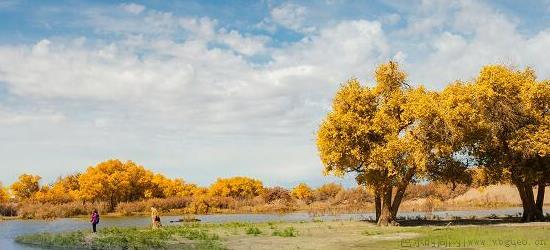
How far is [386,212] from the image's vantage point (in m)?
51.4

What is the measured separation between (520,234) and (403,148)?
12.7 metres

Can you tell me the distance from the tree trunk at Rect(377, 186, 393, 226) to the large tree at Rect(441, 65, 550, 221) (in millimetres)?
7788

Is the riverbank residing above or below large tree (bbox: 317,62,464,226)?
below

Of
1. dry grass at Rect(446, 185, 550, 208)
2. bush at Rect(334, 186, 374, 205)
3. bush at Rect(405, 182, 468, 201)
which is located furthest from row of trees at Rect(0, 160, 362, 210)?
dry grass at Rect(446, 185, 550, 208)

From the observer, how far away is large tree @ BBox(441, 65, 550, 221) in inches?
1892

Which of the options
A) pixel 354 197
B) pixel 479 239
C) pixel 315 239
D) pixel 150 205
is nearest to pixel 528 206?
pixel 479 239

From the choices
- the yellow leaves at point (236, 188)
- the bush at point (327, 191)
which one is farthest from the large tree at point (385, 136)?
the yellow leaves at point (236, 188)

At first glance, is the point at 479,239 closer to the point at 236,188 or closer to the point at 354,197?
the point at 354,197

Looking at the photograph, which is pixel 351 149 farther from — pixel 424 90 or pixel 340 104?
pixel 424 90

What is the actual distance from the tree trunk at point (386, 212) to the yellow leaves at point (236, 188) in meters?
92.1

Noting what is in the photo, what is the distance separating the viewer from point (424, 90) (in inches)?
2005

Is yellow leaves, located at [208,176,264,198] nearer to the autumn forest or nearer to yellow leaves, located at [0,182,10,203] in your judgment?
yellow leaves, located at [0,182,10,203]

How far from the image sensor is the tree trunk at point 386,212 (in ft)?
168

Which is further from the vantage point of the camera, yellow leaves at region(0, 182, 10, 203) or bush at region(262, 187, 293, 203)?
yellow leaves at region(0, 182, 10, 203)
